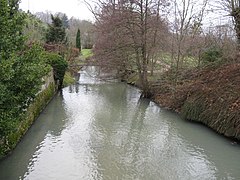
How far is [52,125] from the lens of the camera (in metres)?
12.7

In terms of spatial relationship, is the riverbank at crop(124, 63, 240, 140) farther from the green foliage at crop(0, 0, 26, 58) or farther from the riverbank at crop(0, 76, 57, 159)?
the green foliage at crop(0, 0, 26, 58)

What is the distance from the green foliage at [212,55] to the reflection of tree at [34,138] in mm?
9020

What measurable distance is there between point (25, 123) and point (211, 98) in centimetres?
743

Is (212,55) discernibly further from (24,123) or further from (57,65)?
(24,123)

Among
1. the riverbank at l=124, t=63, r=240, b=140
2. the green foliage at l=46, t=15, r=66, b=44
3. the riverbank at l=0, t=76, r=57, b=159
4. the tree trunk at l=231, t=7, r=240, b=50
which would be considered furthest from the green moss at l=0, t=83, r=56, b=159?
the green foliage at l=46, t=15, r=66, b=44

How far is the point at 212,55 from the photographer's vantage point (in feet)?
61.7

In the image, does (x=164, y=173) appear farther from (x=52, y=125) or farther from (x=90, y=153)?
(x=52, y=125)

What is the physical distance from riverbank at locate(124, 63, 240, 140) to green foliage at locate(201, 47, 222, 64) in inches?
47.4

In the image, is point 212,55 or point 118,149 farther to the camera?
point 212,55

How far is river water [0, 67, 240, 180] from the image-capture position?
8.24m

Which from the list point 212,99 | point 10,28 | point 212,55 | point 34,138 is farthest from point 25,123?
point 212,55

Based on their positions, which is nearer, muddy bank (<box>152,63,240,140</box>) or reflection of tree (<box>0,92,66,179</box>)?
reflection of tree (<box>0,92,66,179</box>)

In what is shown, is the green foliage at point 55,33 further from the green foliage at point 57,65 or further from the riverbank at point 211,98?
the riverbank at point 211,98

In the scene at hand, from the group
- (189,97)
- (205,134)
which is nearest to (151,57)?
(189,97)
